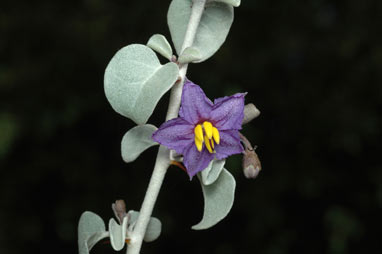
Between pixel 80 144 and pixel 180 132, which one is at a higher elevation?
pixel 180 132

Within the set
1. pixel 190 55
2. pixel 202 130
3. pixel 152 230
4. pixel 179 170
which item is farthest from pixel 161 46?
pixel 179 170

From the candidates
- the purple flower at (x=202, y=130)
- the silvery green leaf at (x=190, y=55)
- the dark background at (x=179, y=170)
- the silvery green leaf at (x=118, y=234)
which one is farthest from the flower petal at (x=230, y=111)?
the dark background at (x=179, y=170)

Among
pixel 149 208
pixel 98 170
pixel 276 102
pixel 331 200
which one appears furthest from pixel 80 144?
pixel 149 208

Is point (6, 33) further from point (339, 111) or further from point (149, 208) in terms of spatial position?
point (149, 208)

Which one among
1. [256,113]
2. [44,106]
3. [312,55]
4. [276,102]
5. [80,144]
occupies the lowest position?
[80,144]

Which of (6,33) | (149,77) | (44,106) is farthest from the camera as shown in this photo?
(6,33)

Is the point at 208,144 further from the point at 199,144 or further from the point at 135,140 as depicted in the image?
the point at 135,140

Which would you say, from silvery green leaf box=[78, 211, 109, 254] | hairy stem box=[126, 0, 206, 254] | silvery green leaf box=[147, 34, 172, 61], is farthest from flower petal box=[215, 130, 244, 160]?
silvery green leaf box=[78, 211, 109, 254]
